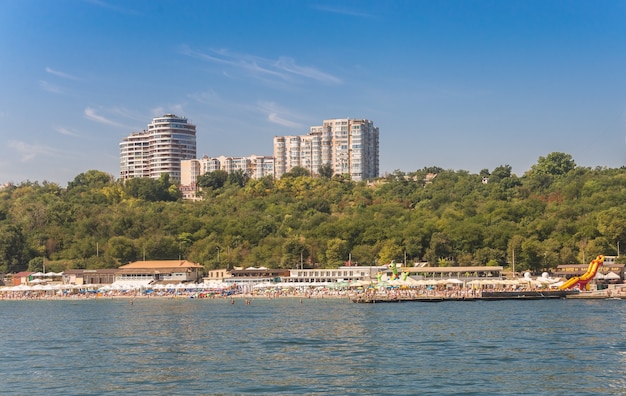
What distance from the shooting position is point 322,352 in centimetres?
4634

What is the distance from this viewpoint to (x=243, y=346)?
4906 cm

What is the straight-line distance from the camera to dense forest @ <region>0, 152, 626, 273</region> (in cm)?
11569

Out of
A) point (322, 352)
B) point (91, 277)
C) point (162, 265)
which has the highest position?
point (162, 265)

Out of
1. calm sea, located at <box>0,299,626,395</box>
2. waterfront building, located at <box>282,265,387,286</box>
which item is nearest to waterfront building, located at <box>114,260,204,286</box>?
waterfront building, located at <box>282,265,387,286</box>

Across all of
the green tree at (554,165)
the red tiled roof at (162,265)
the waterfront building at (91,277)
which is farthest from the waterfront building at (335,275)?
the green tree at (554,165)

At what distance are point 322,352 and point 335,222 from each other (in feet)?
272

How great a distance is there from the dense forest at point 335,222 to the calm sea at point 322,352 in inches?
1611

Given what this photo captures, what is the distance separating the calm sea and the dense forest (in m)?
40.9

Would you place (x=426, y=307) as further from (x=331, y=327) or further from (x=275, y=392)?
(x=275, y=392)

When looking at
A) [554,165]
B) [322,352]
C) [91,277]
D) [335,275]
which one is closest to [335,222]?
[335,275]

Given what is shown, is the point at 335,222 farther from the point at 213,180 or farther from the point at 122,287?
the point at 213,180

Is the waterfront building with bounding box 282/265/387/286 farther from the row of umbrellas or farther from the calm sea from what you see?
the calm sea

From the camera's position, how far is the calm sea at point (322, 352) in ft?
121

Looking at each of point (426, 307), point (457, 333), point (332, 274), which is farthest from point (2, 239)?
point (457, 333)
